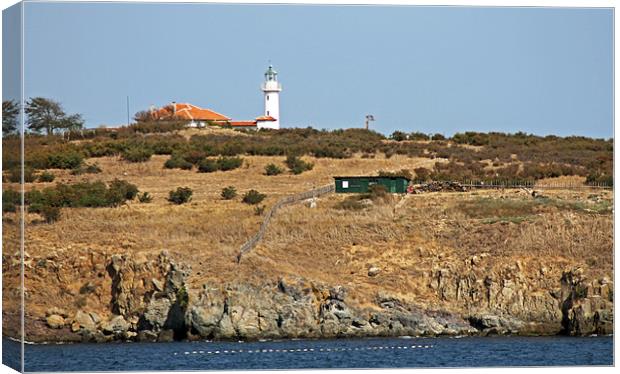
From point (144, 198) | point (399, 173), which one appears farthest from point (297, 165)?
point (144, 198)

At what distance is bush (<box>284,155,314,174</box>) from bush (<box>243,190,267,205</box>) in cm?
620

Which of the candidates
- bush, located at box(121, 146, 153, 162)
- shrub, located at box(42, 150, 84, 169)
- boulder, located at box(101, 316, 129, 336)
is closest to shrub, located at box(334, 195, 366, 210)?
shrub, located at box(42, 150, 84, 169)

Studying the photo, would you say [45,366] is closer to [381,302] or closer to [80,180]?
[381,302]

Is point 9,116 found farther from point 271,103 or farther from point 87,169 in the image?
point 271,103

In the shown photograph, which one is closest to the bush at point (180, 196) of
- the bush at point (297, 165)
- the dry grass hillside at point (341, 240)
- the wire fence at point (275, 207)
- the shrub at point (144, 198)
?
the dry grass hillside at point (341, 240)

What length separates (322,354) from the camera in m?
27.0

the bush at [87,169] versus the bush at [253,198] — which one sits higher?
the bush at [87,169]

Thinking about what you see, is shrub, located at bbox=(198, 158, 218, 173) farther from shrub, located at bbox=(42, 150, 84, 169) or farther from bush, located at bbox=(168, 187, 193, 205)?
bush, located at bbox=(168, 187, 193, 205)

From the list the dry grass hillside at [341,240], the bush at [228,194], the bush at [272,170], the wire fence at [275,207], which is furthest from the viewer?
the bush at [272,170]

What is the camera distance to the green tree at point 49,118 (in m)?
40.1

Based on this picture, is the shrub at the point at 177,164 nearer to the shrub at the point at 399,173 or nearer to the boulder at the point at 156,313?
the shrub at the point at 399,173

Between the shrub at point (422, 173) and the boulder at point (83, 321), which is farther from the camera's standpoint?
the shrub at point (422, 173)

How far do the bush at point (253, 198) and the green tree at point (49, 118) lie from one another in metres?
5.27

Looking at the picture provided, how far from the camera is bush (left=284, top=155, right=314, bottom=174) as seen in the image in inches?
1943
